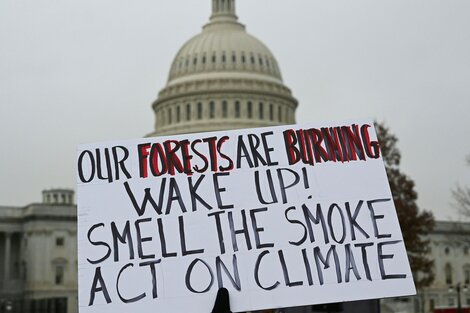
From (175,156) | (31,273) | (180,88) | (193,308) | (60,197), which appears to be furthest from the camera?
(60,197)

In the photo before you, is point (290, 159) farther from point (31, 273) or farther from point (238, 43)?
point (238, 43)

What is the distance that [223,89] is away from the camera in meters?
100

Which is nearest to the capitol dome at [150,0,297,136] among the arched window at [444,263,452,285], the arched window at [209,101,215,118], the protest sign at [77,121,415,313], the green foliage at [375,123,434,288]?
the arched window at [209,101,215,118]

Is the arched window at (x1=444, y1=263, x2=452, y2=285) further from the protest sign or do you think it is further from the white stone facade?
the protest sign

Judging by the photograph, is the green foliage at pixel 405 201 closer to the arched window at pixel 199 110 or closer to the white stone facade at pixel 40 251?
the white stone facade at pixel 40 251

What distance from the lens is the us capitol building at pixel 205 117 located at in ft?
288

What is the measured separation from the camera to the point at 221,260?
8.20 meters

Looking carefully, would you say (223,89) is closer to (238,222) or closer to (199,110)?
(199,110)

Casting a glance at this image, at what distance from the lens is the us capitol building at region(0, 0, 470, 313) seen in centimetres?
8781

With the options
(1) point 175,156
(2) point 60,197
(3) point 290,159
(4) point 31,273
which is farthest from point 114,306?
(2) point 60,197

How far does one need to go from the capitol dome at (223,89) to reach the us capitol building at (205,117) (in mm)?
104

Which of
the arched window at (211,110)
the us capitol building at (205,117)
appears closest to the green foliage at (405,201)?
the us capitol building at (205,117)

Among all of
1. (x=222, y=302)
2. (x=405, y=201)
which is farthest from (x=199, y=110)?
(x=222, y=302)

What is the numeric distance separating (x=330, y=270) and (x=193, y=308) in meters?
1.21
